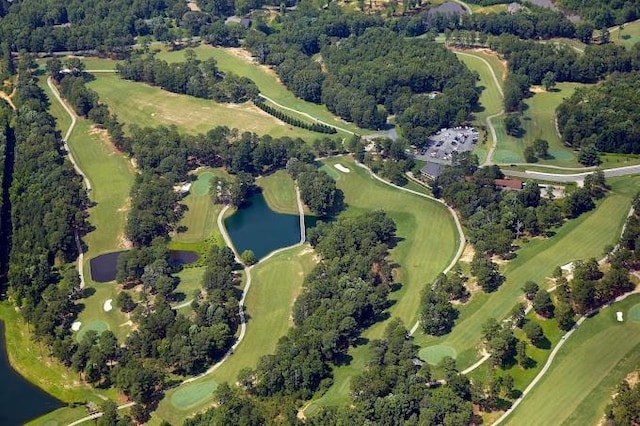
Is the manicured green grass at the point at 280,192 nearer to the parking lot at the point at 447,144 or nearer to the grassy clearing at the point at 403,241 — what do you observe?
the grassy clearing at the point at 403,241

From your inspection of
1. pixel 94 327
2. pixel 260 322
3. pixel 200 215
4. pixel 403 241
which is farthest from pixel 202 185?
pixel 260 322

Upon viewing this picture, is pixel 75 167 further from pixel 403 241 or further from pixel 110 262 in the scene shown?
pixel 403 241

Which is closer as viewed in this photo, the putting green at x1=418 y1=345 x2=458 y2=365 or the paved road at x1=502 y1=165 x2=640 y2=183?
the putting green at x1=418 y1=345 x2=458 y2=365

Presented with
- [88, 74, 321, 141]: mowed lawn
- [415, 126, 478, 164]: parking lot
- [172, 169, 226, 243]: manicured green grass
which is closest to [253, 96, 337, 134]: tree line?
[88, 74, 321, 141]: mowed lawn

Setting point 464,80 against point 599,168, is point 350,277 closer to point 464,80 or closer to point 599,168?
point 599,168

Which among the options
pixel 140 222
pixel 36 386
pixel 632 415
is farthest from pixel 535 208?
pixel 36 386

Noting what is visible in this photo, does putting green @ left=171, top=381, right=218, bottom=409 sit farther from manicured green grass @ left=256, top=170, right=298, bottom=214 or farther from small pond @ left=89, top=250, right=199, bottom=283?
manicured green grass @ left=256, top=170, right=298, bottom=214

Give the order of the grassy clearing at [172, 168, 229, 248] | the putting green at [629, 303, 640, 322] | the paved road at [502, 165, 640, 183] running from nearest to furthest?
the putting green at [629, 303, 640, 322], the grassy clearing at [172, 168, 229, 248], the paved road at [502, 165, 640, 183]
